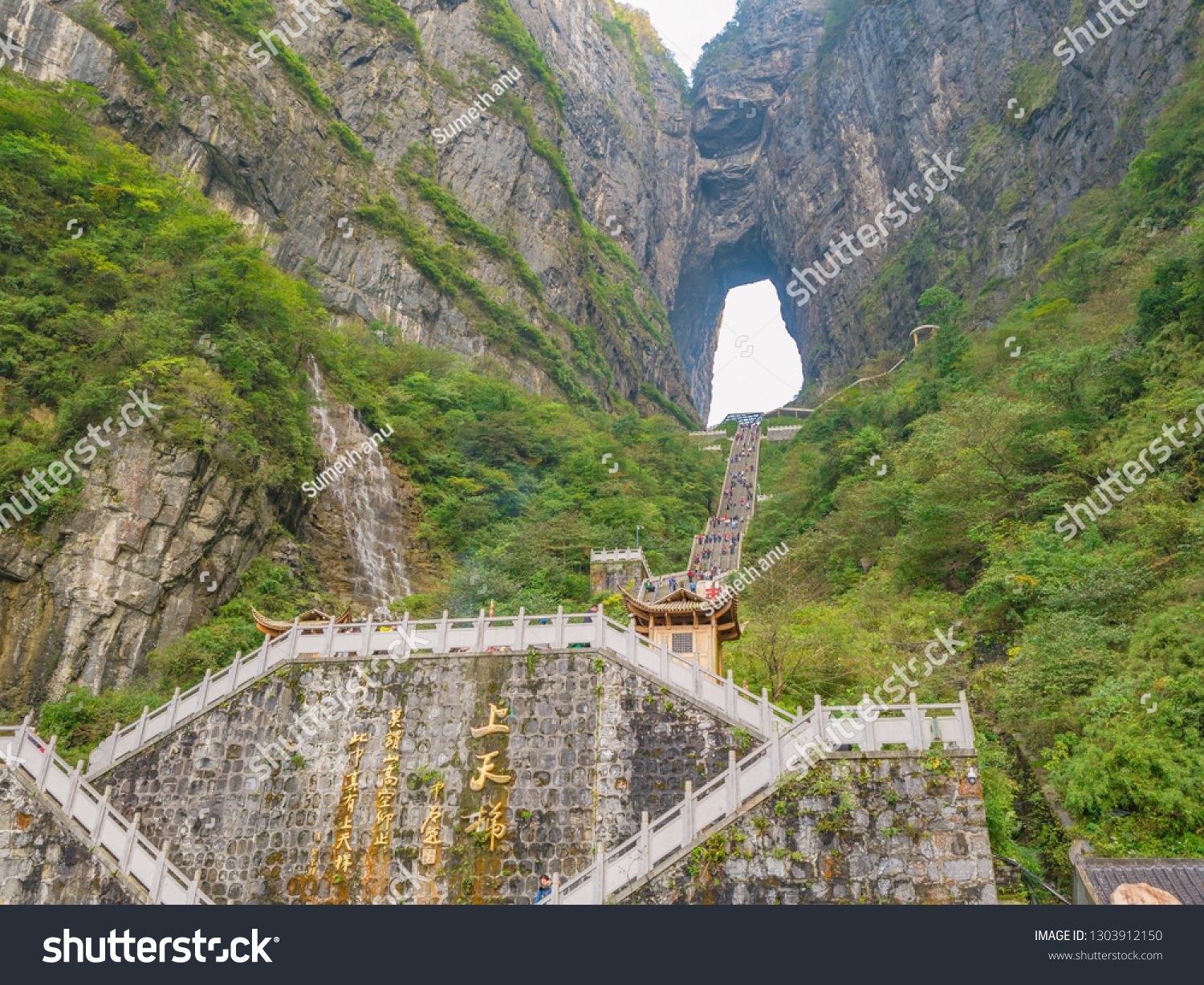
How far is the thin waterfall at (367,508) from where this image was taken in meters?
26.2

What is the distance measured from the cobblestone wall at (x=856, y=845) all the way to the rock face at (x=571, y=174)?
550 inches

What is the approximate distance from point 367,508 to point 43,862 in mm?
16724

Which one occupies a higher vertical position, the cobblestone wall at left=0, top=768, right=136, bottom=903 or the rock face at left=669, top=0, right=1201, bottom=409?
the rock face at left=669, top=0, right=1201, bottom=409

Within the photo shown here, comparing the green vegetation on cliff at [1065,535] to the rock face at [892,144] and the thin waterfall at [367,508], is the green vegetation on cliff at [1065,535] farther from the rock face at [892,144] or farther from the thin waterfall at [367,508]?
the thin waterfall at [367,508]

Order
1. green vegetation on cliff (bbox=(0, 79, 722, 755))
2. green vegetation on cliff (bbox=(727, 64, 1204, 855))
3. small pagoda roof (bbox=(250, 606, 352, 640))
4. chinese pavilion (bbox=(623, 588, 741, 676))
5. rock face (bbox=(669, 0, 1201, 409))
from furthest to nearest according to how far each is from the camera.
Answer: rock face (bbox=(669, 0, 1201, 409)) → green vegetation on cliff (bbox=(0, 79, 722, 755)) → small pagoda roof (bbox=(250, 606, 352, 640)) → chinese pavilion (bbox=(623, 588, 741, 676)) → green vegetation on cliff (bbox=(727, 64, 1204, 855))

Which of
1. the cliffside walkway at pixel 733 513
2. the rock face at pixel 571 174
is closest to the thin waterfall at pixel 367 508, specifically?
the rock face at pixel 571 174

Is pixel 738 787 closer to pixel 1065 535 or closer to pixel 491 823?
pixel 491 823

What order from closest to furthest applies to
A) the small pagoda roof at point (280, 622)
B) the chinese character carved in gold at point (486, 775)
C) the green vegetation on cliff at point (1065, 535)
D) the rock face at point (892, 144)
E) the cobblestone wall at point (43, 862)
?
the green vegetation on cliff at point (1065, 535) < the cobblestone wall at point (43, 862) < the chinese character carved in gold at point (486, 775) < the small pagoda roof at point (280, 622) < the rock face at point (892, 144)

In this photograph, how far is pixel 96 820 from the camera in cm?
1270

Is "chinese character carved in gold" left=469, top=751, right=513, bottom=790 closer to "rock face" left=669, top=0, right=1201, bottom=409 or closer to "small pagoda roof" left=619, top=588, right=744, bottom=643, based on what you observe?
"small pagoda roof" left=619, top=588, right=744, bottom=643

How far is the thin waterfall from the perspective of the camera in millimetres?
26188

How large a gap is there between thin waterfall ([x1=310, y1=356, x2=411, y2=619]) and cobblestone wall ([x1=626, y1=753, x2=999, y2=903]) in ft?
50.0

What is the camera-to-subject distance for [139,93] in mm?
34156

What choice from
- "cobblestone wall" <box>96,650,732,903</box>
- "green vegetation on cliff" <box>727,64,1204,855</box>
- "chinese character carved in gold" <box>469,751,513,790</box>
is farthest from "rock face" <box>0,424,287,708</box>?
"green vegetation on cliff" <box>727,64,1204,855</box>
